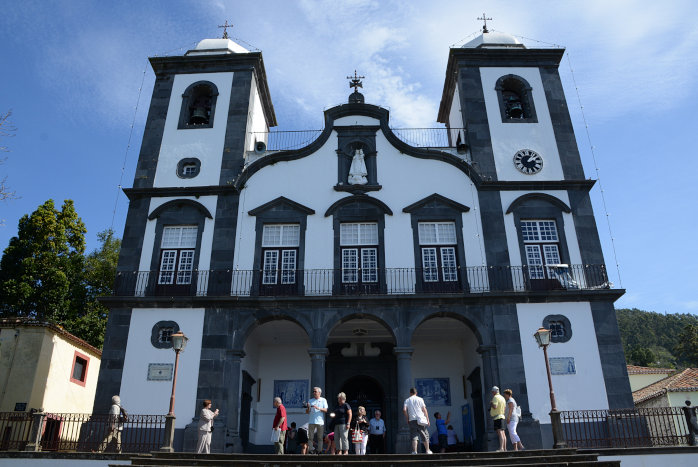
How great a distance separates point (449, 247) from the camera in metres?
18.4

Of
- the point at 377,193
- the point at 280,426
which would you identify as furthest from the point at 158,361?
the point at 377,193

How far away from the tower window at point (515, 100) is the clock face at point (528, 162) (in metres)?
1.37

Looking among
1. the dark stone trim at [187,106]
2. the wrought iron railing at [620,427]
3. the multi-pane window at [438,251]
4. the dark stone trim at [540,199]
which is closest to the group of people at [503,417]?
the wrought iron railing at [620,427]

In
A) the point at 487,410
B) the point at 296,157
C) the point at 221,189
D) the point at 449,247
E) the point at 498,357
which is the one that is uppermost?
the point at 296,157

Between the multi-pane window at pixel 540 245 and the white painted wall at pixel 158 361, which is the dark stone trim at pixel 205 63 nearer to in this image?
the white painted wall at pixel 158 361

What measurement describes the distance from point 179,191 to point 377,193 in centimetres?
642

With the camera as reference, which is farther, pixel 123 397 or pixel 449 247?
pixel 449 247

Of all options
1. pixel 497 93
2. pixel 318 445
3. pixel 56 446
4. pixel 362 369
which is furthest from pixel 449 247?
pixel 56 446

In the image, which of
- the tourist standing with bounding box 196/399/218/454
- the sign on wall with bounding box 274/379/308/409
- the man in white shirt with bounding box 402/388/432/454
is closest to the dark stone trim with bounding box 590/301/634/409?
the man in white shirt with bounding box 402/388/432/454

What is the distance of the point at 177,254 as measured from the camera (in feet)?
60.9

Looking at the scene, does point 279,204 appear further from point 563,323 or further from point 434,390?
point 563,323

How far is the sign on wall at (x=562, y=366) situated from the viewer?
53.8 feet

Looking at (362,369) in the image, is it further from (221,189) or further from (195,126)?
(195,126)

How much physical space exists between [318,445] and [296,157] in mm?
10025
